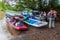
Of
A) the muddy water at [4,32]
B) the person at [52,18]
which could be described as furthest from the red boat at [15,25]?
the person at [52,18]

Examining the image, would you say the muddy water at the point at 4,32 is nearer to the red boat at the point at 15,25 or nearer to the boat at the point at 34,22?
the red boat at the point at 15,25

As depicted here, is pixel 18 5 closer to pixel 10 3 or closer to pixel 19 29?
pixel 10 3

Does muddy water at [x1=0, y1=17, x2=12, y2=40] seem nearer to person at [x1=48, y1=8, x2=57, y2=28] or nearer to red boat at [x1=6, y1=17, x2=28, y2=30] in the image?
red boat at [x1=6, y1=17, x2=28, y2=30]

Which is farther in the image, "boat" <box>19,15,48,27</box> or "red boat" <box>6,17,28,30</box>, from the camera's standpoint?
"boat" <box>19,15,48,27</box>

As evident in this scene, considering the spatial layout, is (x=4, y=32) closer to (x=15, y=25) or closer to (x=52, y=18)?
(x=15, y=25)

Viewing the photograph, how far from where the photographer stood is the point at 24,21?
923 cm

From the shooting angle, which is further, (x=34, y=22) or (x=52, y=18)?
(x=34, y=22)

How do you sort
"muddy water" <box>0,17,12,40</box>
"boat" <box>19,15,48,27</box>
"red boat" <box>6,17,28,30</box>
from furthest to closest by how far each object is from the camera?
1. "boat" <box>19,15,48,27</box>
2. "red boat" <box>6,17,28,30</box>
3. "muddy water" <box>0,17,12,40</box>

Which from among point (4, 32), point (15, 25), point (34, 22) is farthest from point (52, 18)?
point (4, 32)

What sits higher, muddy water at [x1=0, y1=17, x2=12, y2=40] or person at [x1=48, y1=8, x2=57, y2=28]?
person at [x1=48, y1=8, x2=57, y2=28]

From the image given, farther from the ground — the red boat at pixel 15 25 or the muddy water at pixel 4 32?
the red boat at pixel 15 25

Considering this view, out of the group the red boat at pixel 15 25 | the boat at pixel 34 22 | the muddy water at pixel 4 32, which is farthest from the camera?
the boat at pixel 34 22

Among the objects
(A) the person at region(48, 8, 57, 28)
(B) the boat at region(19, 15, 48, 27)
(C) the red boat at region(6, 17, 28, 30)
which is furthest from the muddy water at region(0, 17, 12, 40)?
(A) the person at region(48, 8, 57, 28)

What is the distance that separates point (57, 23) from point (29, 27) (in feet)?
4.29
